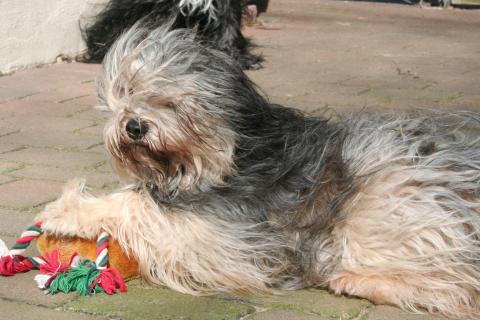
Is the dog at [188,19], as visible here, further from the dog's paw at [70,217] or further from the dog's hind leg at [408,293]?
the dog's hind leg at [408,293]

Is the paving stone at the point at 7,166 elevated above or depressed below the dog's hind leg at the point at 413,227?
below

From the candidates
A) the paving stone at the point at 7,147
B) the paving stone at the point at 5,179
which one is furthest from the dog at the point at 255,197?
the paving stone at the point at 7,147

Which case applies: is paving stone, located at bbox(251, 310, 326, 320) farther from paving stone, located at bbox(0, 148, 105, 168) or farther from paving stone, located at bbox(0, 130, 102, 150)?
paving stone, located at bbox(0, 130, 102, 150)

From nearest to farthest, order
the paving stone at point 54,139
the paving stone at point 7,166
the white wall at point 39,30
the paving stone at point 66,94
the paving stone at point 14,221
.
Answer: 1. the paving stone at point 14,221
2. the paving stone at point 7,166
3. the paving stone at point 54,139
4. the paving stone at point 66,94
5. the white wall at point 39,30

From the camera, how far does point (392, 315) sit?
130 inches

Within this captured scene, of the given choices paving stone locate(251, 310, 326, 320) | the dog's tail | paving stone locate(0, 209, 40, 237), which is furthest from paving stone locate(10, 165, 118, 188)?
the dog's tail

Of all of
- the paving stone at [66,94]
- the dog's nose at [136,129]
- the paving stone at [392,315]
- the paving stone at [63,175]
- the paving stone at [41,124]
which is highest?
the dog's nose at [136,129]

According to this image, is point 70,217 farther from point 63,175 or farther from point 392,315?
point 63,175

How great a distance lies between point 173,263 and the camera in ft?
11.5

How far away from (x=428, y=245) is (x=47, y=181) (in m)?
2.29

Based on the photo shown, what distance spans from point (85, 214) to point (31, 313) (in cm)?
49

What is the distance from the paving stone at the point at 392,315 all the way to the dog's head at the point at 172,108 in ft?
→ 2.46

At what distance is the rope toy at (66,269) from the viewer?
3.47 m

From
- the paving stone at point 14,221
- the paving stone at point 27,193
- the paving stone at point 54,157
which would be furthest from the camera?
the paving stone at point 54,157
